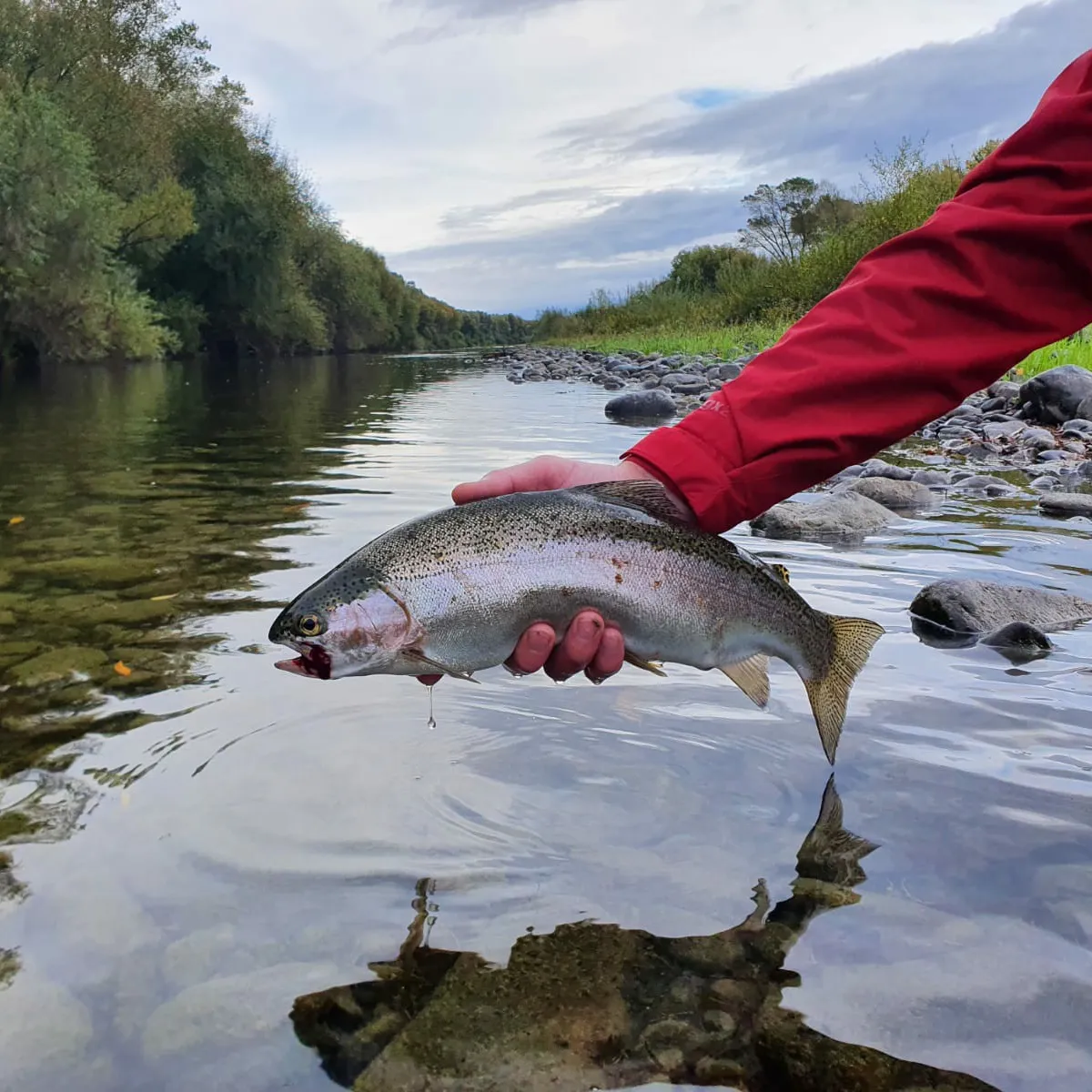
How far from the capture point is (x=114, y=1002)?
2.48m

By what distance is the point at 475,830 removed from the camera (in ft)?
10.6

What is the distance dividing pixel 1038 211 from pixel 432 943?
2.38 m

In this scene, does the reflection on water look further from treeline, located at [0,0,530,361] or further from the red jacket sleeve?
treeline, located at [0,0,530,361]

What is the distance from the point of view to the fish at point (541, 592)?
9.39 ft

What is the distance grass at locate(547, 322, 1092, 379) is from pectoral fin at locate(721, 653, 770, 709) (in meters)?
11.4

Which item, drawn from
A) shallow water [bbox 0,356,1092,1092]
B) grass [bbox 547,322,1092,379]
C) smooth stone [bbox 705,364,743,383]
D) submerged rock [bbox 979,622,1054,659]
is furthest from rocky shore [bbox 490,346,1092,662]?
smooth stone [bbox 705,364,743,383]

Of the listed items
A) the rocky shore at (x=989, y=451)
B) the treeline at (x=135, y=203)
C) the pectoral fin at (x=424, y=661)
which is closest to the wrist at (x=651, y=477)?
the pectoral fin at (x=424, y=661)

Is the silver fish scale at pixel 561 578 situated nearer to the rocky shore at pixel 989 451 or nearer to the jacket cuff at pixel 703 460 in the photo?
the jacket cuff at pixel 703 460

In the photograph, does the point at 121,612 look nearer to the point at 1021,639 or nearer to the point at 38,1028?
the point at 38,1028

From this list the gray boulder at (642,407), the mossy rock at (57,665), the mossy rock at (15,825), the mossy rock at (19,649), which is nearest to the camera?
the mossy rock at (15,825)

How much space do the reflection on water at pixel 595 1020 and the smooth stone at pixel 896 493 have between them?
21.7 ft

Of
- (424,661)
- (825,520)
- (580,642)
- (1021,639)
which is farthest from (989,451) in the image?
(424,661)

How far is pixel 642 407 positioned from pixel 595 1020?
1605 cm

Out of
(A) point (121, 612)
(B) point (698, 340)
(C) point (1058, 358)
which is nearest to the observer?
(A) point (121, 612)
